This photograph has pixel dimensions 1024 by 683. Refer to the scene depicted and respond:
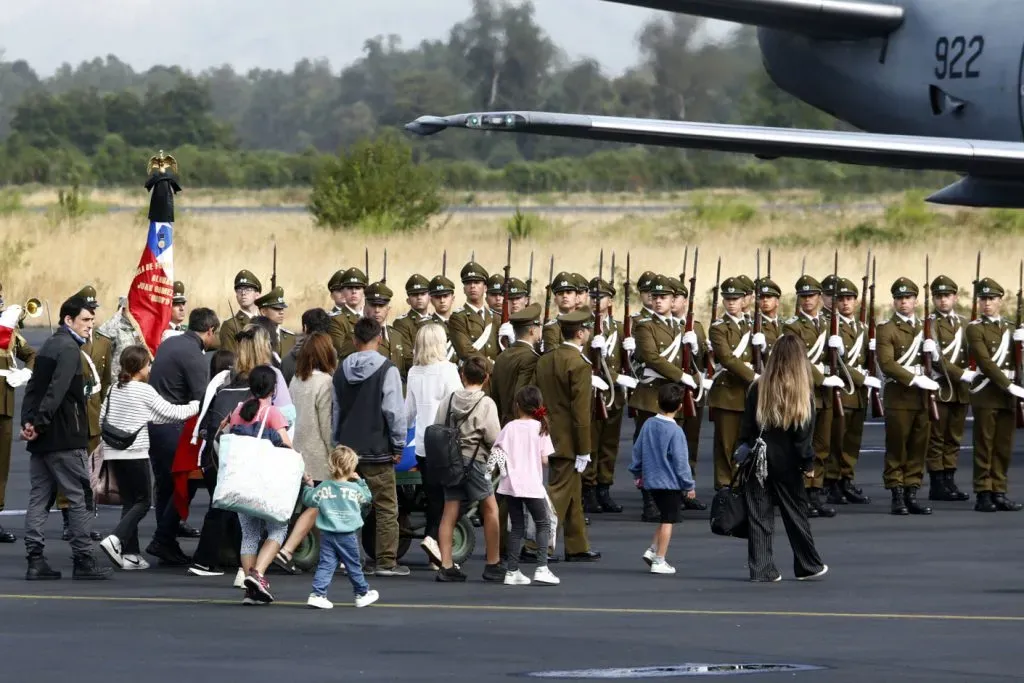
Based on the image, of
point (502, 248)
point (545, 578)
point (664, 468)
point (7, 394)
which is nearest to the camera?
point (545, 578)

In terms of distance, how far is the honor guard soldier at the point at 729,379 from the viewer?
1570cm

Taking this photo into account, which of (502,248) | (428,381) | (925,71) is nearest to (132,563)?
(428,381)

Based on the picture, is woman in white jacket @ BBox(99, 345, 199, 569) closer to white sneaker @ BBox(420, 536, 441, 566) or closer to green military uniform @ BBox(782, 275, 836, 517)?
white sneaker @ BBox(420, 536, 441, 566)

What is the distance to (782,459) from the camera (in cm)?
1193

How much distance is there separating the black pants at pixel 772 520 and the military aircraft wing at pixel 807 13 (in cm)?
886

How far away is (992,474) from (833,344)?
1649mm

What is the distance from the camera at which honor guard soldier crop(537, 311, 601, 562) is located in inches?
501

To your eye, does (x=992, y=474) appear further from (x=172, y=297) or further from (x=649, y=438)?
(x=172, y=297)

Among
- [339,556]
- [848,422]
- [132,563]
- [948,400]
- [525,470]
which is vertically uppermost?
[948,400]

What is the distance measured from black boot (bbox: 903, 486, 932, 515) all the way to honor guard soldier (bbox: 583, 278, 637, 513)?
2.22 meters

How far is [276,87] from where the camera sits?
148375mm

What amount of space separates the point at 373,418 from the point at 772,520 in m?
2.48

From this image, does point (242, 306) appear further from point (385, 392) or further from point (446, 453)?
point (446, 453)

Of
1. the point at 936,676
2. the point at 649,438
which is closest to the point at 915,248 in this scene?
the point at 649,438
